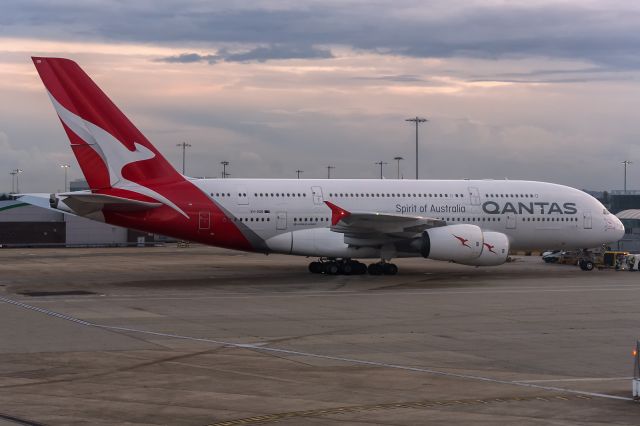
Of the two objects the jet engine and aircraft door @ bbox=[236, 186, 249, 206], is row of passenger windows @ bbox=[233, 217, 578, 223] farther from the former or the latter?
the jet engine

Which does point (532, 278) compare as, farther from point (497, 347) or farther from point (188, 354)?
point (188, 354)

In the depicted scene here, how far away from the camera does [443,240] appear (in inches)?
1502

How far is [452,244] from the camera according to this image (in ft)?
125

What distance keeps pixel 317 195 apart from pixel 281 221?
6.82 ft

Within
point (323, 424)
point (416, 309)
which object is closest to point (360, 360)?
point (323, 424)

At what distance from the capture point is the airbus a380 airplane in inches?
1441

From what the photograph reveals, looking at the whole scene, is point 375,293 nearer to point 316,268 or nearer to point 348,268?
point 348,268

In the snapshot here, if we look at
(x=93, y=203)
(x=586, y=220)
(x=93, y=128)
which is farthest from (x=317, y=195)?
(x=586, y=220)

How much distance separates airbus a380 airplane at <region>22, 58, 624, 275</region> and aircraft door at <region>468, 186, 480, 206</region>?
0.18ft

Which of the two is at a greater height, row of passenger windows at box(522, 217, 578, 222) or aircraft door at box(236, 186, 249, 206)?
aircraft door at box(236, 186, 249, 206)

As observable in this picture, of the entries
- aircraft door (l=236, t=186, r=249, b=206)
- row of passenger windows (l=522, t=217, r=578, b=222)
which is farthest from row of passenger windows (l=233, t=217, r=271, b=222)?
row of passenger windows (l=522, t=217, r=578, b=222)

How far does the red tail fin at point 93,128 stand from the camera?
36.4 meters

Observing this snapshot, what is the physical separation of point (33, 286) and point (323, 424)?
82.2 ft

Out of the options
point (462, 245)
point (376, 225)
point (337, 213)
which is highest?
point (337, 213)
